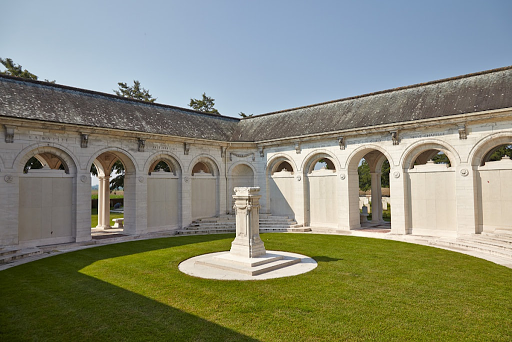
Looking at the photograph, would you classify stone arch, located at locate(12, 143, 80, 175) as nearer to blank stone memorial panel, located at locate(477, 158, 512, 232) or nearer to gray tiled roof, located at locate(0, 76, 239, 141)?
gray tiled roof, located at locate(0, 76, 239, 141)

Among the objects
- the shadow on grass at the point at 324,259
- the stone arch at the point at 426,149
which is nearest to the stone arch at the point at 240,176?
the stone arch at the point at 426,149

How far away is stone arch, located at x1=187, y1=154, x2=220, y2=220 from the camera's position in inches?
913

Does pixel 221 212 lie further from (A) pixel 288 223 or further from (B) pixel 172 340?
(B) pixel 172 340

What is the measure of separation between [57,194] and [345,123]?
17.0 m

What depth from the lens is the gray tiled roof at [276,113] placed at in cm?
1688

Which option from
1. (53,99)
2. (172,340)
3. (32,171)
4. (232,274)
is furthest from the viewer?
(53,99)

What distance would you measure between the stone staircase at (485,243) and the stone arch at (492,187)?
54 cm

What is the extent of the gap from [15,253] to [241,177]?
1439cm

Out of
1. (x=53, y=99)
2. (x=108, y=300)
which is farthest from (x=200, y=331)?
(x=53, y=99)

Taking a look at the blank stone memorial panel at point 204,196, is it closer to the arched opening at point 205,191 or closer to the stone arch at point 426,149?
the arched opening at point 205,191

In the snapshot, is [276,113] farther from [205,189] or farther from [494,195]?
[494,195]

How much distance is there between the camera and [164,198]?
70.5 feet

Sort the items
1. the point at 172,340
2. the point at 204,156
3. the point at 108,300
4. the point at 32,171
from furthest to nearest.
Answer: the point at 204,156 → the point at 32,171 → the point at 108,300 → the point at 172,340

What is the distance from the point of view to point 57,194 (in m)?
17.1
